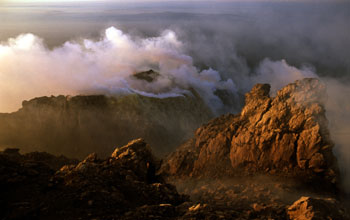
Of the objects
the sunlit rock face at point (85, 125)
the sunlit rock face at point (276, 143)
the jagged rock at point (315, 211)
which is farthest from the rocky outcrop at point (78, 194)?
the sunlit rock face at point (85, 125)

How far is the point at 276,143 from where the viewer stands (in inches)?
1160

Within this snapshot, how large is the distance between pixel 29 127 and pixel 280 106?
67396mm

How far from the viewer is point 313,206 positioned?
1460 centimetres

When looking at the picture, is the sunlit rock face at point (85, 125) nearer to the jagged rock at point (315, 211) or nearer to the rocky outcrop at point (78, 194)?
the rocky outcrop at point (78, 194)

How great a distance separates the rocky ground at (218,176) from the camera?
44.8 feet

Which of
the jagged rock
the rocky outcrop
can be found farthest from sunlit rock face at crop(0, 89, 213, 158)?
the jagged rock

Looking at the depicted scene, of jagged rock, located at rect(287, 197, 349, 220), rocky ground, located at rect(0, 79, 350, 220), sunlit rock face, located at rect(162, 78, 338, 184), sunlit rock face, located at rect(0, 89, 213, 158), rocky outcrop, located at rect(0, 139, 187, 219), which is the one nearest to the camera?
rocky outcrop, located at rect(0, 139, 187, 219)

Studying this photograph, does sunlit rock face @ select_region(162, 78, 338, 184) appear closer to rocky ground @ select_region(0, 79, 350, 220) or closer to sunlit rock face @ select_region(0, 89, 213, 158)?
rocky ground @ select_region(0, 79, 350, 220)

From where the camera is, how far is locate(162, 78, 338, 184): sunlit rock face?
28.1 meters

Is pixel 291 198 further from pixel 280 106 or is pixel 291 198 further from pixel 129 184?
pixel 129 184

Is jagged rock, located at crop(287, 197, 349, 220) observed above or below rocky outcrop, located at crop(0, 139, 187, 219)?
below

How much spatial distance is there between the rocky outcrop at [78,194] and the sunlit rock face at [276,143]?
1453 cm

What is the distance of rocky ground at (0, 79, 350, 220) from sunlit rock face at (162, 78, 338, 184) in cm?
9

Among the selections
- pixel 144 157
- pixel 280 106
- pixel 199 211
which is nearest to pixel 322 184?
pixel 280 106
